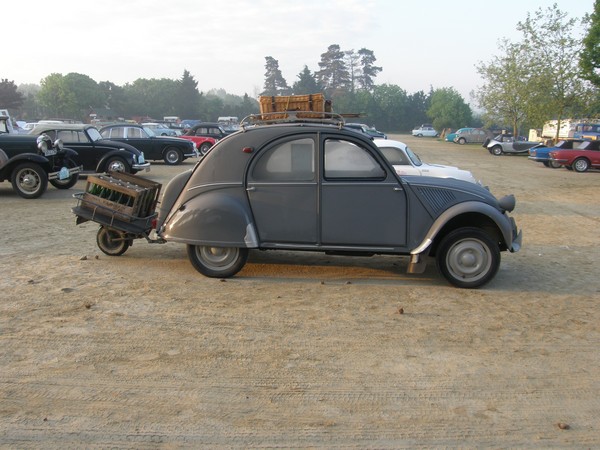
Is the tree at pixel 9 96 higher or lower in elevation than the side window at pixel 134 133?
higher

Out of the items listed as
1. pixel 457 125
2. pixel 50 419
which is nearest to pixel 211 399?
pixel 50 419

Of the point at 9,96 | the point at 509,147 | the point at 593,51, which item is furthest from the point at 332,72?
the point at 593,51

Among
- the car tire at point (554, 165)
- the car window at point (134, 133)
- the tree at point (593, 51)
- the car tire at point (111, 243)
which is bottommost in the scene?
the car tire at point (554, 165)

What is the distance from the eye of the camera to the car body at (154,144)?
20.4 metres

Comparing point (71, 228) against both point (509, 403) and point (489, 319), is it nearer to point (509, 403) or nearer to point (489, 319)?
point (489, 319)

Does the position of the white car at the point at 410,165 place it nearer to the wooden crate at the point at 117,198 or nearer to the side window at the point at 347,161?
the side window at the point at 347,161

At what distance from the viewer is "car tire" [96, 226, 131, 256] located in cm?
719

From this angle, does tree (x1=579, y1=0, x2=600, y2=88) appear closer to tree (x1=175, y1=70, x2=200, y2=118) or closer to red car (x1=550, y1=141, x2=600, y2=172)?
red car (x1=550, y1=141, x2=600, y2=172)

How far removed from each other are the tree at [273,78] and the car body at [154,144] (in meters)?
85.5

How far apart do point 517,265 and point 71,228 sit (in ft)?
23.6

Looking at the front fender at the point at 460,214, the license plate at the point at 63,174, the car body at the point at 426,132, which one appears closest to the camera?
the front fender at the point at 460,214

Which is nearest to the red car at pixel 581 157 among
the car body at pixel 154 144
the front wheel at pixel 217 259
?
the car body at pixel 154 144

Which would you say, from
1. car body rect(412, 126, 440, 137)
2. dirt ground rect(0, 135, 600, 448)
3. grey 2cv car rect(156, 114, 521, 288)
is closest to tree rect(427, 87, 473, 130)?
car body rect(412, 126, 440, 137)

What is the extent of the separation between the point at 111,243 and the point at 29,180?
21.0ft
